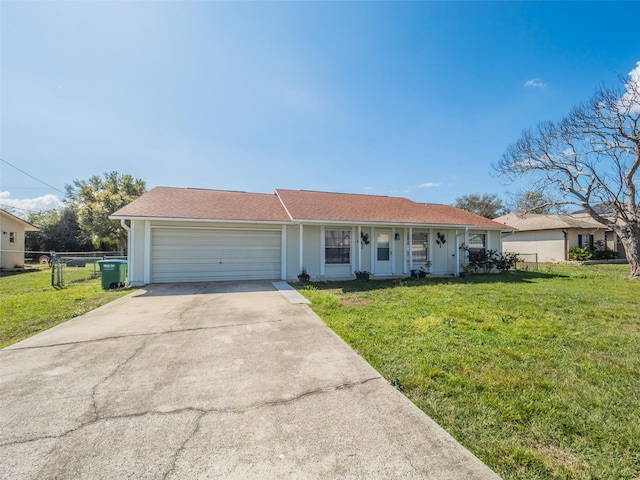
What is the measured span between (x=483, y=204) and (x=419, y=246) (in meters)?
31.6

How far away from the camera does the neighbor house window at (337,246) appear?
36.5 feet

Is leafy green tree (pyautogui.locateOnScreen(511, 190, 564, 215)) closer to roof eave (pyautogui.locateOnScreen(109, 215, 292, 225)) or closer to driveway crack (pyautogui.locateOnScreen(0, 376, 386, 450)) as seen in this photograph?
roof eave (pyautogui.locateOnScreen(109, 215, 292, 225))

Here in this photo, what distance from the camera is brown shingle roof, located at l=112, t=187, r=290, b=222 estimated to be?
9508 millimetres

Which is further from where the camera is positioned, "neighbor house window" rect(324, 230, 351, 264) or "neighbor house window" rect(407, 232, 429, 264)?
"neighbor house window" rect(407, 232, 429, 264)

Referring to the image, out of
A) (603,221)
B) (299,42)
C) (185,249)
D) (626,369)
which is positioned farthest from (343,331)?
(603,221)

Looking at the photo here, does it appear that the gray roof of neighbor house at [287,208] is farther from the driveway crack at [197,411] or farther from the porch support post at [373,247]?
the driveway crack at [197,411]

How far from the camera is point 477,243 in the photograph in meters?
13.5

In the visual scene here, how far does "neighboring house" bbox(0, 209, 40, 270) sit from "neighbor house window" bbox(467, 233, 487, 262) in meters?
26.4

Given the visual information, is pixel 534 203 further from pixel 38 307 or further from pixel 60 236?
pixel 60 236

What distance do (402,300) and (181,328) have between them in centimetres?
517

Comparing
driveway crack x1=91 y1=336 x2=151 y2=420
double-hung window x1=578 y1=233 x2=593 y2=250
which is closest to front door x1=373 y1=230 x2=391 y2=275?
driveway crack x1=91 y1=336 x2=151 y2=420

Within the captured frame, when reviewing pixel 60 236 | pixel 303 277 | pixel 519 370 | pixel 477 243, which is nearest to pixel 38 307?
pixel 303 277

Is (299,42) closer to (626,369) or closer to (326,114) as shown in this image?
(326,114)

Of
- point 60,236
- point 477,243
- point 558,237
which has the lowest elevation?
point 477,243
